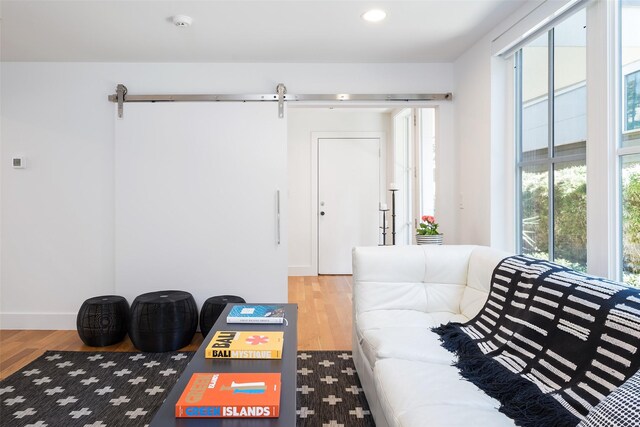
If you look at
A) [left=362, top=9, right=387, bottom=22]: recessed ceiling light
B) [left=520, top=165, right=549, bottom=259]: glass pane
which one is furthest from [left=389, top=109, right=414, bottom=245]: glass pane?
[left=362, top=9, right=387, bottom=22]: recessed ceiling light

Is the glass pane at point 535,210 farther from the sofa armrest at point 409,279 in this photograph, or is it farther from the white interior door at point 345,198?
the white interior door at point 345,198

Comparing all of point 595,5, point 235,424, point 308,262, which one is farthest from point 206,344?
point 308,262

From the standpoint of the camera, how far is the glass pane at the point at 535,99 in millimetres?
2480

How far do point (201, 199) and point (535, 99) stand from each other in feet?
8.67

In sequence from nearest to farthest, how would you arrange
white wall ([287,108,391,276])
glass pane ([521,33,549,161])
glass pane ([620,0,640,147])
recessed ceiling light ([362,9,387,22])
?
1. glass pane ([620,0,640,147])
2. glass pane ([521,33,549,161])
3. recessed ceiling light ([362,9,387,22])
4. white wall ([287,108,391,276])

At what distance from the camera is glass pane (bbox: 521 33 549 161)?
248 centimetres

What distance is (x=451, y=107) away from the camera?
143 inches

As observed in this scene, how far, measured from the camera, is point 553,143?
2393 mm

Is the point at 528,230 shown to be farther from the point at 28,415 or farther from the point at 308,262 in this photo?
the point at 308,262

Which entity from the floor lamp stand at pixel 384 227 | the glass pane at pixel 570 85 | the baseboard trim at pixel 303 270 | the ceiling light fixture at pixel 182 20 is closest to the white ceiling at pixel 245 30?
the ceiling light fixture at pixel 182 20

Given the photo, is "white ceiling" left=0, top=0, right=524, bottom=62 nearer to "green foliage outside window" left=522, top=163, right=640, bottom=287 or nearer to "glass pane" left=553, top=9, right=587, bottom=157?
"glass pane" left=553, top=9, right=587, bottom=157

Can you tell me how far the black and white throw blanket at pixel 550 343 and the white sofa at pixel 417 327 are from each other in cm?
10

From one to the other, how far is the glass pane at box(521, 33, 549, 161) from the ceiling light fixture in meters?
2.23

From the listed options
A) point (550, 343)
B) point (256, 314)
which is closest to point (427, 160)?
point (256, 314)
